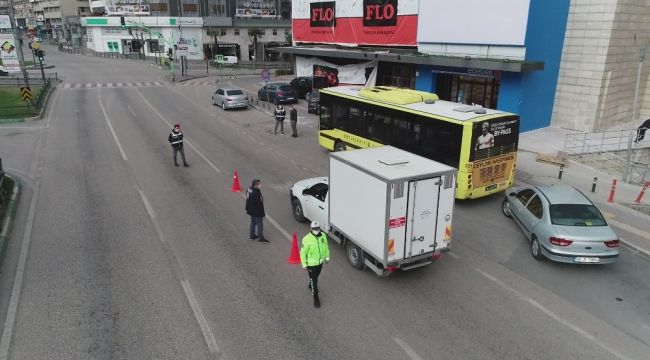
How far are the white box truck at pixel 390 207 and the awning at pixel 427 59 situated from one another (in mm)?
13455

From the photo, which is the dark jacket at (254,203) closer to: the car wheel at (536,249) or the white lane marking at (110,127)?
the car wheel at (536,249)

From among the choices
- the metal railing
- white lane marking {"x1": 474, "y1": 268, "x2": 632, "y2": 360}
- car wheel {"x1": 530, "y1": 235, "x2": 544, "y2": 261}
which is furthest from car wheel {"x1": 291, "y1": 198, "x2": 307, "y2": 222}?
the metal railing

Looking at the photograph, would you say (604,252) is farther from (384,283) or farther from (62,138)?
(62,138)

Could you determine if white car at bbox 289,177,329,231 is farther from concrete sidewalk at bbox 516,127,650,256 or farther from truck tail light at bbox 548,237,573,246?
concrete sidewalk at bbox 516,127,650,256

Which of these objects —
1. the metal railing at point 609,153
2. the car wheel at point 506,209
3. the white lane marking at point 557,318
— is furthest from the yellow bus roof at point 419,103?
the metal railing at point 609,153

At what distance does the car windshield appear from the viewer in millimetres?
10930

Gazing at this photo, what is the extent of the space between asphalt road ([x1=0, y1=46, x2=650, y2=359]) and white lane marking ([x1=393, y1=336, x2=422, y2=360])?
25 millimetres

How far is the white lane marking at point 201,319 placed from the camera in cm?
800

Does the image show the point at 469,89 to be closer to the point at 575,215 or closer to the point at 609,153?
the point at 609,153

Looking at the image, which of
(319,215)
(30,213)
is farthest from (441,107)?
(30,213)

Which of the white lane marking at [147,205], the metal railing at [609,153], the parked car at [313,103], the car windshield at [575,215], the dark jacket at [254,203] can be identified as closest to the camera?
the car windshield at [575,215]

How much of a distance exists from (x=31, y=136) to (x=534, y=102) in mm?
26904

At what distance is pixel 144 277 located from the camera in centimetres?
1019

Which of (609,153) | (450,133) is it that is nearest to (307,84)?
(609,153)
